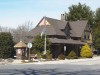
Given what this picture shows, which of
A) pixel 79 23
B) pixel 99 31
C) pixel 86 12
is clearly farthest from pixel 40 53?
pixel 86 12

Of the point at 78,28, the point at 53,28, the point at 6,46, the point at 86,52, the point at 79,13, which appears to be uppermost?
the point at 79,13

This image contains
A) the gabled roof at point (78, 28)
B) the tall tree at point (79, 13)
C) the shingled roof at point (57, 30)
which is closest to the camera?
the shingled roof at point (57, 30)

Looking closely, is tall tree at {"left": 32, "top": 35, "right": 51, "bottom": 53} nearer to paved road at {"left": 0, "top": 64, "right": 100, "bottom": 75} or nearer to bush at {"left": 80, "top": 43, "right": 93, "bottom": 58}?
bush at {"left": 80, "top": 43, "right": 93, "bottom": 58}

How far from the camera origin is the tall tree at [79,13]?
4008 inches

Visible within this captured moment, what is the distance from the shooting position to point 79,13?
103 metres

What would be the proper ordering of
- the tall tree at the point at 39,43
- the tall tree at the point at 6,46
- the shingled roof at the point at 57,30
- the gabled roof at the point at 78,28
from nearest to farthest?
the tall tree at the point at 6,46 → the tall tree at the point at 39,43 → the shingled roof at the point at 57,30 → the gabled roof at the point at 78,28

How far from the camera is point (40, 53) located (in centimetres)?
5797

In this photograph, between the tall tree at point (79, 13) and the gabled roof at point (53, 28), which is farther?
the tall tree at point (79, 13)

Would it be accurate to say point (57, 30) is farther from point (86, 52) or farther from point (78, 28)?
point (78, 28)

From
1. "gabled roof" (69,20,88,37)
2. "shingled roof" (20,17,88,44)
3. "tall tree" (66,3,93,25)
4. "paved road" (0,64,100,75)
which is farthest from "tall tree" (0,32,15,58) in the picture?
"tall tree" (66,3,93,25)

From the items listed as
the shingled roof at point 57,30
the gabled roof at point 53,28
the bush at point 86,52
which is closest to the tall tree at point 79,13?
the shingled roof at point 57,30

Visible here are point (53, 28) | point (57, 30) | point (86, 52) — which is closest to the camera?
point (86, 52)

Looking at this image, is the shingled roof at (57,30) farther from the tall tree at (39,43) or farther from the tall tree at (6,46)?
the tall tree at (6,46)

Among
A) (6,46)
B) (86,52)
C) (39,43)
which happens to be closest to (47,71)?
(6,46)
